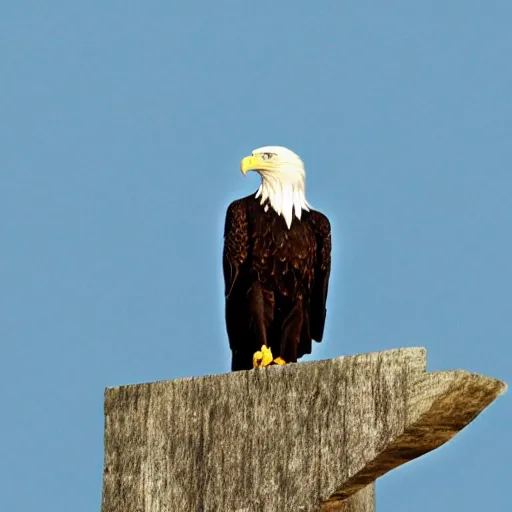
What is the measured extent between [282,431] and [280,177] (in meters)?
2.64

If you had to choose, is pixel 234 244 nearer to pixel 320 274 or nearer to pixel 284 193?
pixel 284 193

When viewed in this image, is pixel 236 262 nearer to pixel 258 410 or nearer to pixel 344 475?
pixel 258 410

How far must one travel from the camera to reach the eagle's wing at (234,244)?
966cm

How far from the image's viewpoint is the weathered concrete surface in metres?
7.03

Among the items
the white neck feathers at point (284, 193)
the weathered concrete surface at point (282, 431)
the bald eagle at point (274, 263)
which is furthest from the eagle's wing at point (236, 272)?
the weathered concrete surface at point (282, 431)

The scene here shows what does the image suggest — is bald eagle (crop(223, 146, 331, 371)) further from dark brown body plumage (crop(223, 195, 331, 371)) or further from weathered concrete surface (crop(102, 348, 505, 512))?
weathered concrete surface (crop(102, 348, 505, 512))

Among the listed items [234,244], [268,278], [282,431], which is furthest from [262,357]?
[282,431]

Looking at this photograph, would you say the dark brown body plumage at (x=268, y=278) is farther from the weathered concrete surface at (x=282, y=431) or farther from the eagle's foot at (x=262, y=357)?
the weathered concrete surface at (x=282, y=431)

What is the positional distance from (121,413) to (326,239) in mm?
2129

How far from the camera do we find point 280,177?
32.1ft

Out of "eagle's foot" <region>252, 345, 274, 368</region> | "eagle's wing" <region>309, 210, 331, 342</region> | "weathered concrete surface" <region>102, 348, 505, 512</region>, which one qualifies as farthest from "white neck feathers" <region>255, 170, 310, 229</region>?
"weathered concrete surface" <region>102, 348, 505, 512</region>

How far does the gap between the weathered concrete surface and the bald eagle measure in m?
1.35

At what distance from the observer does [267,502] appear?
754cm

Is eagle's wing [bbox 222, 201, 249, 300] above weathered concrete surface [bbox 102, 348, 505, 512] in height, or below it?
above
